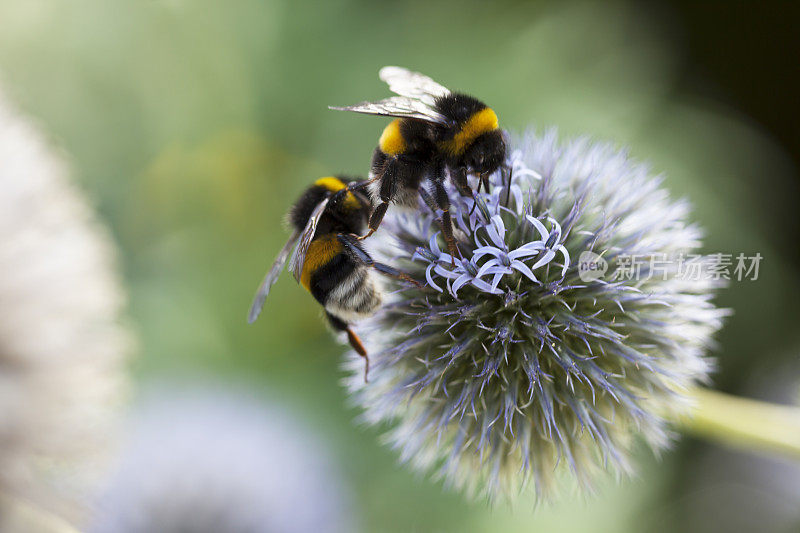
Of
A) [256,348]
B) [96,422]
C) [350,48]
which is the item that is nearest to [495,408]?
[96,422]

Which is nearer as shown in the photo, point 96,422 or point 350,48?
point 96,422

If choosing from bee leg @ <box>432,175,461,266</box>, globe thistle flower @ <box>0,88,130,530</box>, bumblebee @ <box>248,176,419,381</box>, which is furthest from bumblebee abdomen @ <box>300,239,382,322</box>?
globe thistle flower @ <box>0,88,130,530</box>

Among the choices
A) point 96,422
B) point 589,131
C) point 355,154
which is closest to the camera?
point 96,422

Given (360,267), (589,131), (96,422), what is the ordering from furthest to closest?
1. (589,131)
2. (96,422)
3. (360,267)

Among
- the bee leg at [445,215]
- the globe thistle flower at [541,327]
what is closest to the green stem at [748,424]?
the globe thistle flower at [541,327]

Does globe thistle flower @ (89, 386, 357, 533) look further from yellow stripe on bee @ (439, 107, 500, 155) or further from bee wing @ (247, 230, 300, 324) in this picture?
yellow stripe on bee @ (439, 107, 500, 155)

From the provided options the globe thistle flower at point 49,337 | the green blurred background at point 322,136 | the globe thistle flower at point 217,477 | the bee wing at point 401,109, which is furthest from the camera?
the green blurred background at point 322,136

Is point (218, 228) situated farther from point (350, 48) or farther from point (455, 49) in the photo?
point (455, 49)

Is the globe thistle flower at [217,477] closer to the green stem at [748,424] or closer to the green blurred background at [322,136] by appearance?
the green blurred background at [322,136]
